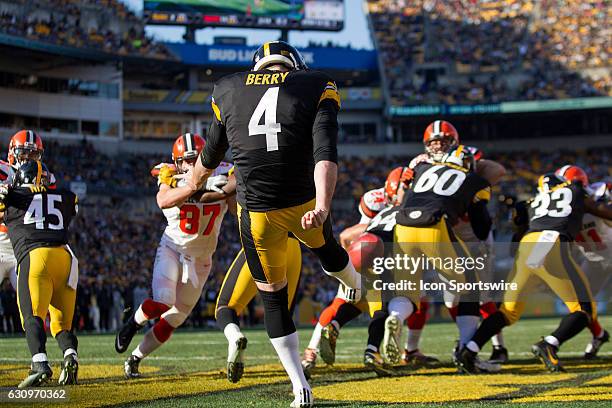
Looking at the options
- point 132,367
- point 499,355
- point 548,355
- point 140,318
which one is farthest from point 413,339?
point 132,367

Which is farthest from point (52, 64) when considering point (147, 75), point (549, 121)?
point (549, 121)

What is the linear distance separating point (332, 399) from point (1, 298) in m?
13.7

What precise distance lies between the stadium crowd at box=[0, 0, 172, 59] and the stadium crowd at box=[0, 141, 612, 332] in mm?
4055

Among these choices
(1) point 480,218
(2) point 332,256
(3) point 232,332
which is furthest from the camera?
(1) point 480,218

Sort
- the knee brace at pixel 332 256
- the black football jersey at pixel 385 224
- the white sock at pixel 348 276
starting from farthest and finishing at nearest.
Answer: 1. the black football jersey at pixel 385 224
2. the white sock at pixel 348 276
3. the knee brace at pixel 332 256

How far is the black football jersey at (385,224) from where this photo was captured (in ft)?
24.6

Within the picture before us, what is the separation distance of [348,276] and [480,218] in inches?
108

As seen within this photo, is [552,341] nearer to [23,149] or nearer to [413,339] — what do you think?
[413,339]

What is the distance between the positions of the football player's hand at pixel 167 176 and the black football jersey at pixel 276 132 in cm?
192

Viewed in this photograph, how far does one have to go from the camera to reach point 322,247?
509 cm

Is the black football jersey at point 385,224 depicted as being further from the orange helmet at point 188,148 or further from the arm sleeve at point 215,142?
the arm sleeve at point 215,142

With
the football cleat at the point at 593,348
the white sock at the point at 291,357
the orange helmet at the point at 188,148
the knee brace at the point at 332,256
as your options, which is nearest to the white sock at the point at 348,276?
the knee brace at the point at 332,256

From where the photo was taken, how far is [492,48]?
4144 cm

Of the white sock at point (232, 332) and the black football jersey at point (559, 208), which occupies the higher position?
the black football jersey at point (559, 208)
